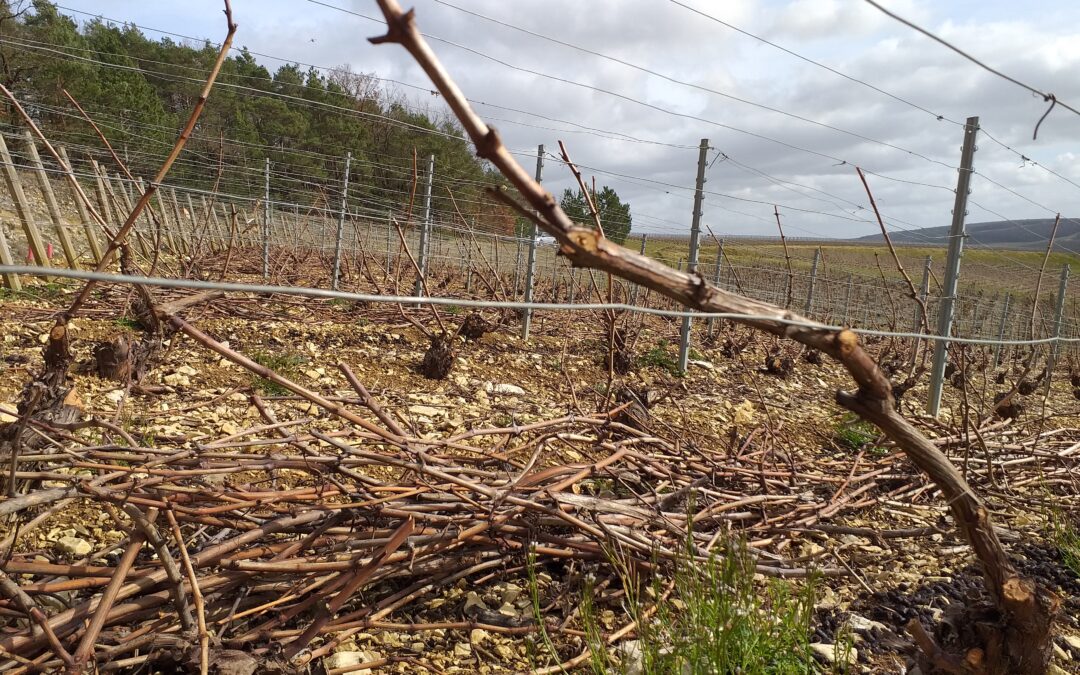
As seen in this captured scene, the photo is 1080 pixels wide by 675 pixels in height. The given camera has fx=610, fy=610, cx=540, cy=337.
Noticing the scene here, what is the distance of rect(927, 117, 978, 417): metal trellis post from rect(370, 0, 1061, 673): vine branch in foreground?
13.8 ft

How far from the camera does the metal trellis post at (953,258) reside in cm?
490

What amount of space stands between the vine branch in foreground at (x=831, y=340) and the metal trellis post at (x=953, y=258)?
4212 millimetres

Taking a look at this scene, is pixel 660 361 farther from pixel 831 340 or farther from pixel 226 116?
pixel 226 116

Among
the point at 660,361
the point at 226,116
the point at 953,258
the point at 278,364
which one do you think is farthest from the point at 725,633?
the point at 226,116

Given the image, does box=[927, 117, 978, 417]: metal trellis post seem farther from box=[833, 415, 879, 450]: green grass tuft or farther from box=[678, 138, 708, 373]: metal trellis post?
box=[678, 138, 708, 373]: metal trellis post

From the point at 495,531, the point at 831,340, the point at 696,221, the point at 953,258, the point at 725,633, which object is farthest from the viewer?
the point at 696,221

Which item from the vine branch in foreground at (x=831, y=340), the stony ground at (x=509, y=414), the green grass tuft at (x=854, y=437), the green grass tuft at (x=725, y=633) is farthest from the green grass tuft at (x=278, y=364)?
the green grass tuft at (x=854, y=437)

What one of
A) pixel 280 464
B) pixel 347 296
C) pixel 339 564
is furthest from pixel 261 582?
pixel 347 296

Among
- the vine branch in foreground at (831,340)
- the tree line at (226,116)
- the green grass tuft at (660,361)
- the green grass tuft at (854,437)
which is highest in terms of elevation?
the tree line at (226,116)

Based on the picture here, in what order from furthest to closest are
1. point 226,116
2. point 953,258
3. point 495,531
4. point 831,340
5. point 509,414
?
point 226,116 → point 953,258 → point 509,414 → point 495,531 → point 831,340

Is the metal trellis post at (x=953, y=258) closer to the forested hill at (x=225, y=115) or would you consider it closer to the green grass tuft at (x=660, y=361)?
the green grass tuft at (x=660, y=361)

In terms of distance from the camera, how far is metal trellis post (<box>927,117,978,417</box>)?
4898mm

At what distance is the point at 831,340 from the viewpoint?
87 centimetres

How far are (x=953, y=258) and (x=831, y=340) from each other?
203 inches
